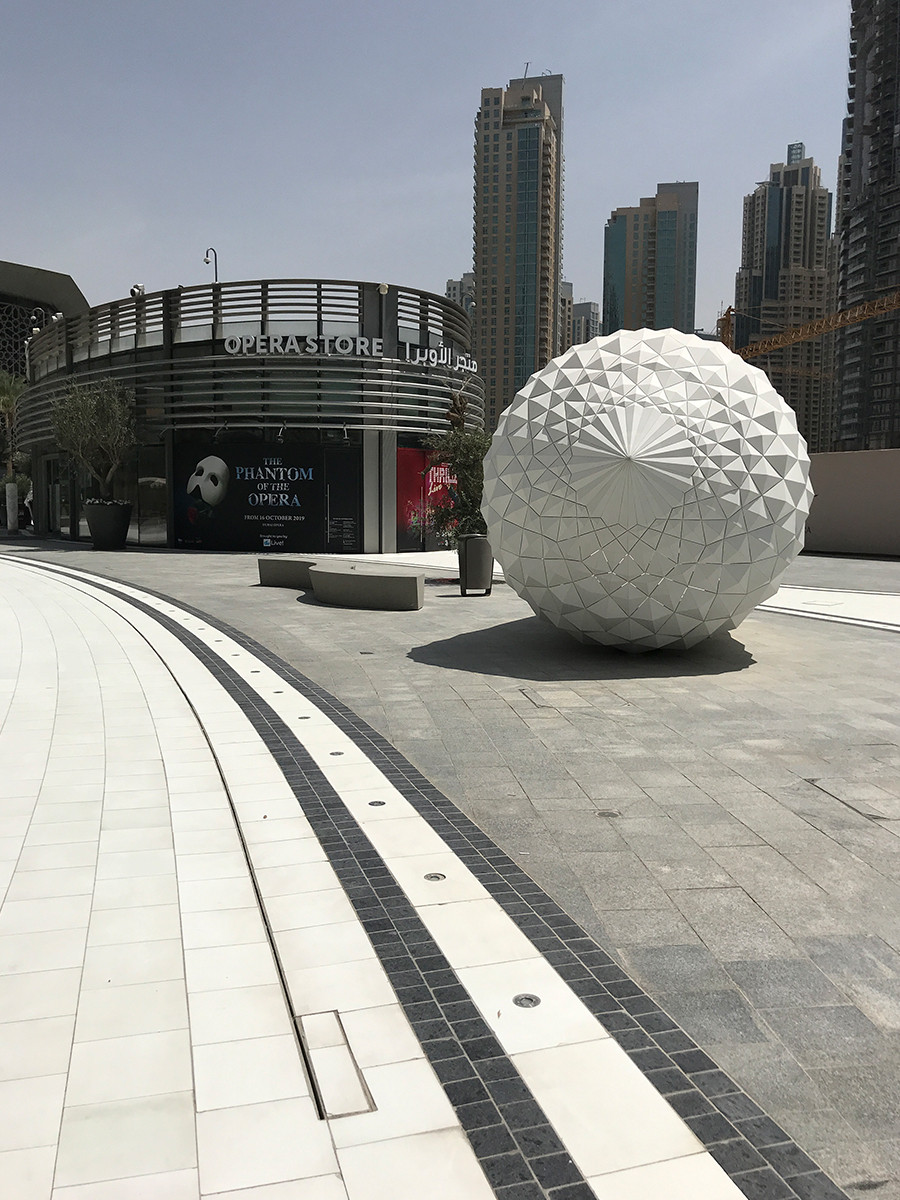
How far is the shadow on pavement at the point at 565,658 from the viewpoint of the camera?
385 inches

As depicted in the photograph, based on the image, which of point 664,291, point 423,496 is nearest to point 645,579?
point 423,496

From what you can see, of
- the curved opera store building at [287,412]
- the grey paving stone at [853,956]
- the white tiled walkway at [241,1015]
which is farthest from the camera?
the curved opera store building at [287,412]

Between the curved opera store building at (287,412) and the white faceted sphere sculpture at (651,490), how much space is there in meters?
18.8

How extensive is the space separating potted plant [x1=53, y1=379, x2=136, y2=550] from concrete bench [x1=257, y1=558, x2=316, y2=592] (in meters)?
13.0

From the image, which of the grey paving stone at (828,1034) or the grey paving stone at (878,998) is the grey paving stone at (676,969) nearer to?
the grey paving stone at (828,1034)

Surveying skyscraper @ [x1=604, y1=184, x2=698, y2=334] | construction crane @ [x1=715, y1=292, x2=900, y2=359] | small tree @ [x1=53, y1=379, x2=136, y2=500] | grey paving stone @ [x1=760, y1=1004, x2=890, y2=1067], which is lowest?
grey paving stone @ [x1=760, y1=1004, x2=890, y2=1067]

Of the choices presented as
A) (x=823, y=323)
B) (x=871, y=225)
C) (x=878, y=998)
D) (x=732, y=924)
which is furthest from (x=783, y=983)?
(x=871, y=225)

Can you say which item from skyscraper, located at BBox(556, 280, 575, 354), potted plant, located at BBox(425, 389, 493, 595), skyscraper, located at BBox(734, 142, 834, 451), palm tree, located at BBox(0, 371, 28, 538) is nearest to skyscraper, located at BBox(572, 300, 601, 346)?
skyscraper, located at BBox(556, 280, 575, 354)

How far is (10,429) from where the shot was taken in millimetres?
47844

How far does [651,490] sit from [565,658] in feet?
7.90

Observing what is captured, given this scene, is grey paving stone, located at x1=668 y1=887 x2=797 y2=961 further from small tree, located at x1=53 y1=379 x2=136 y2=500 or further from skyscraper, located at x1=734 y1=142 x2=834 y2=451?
skyscraper, located at x1=734 y1=142 x2=834 y2=451

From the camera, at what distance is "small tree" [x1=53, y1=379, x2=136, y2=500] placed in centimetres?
2898

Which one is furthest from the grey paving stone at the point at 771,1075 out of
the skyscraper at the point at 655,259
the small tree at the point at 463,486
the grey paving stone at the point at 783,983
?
the skyscraper at the point at 655,259

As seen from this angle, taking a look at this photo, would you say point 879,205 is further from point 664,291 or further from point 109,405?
point 664,291
